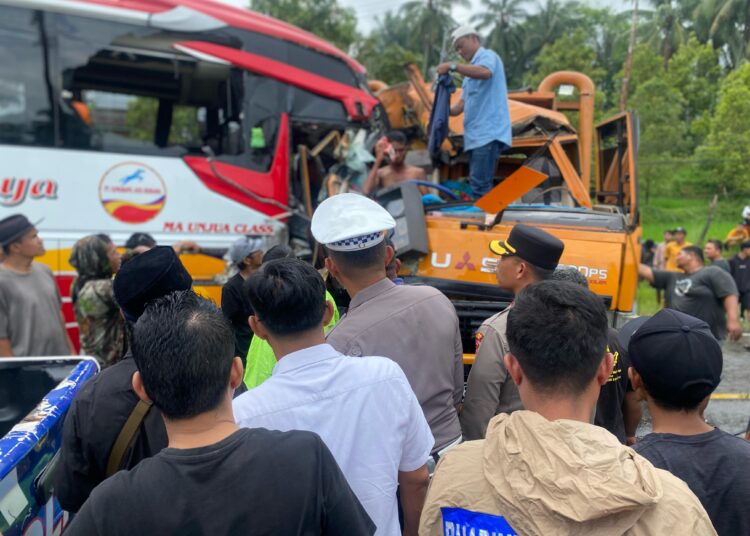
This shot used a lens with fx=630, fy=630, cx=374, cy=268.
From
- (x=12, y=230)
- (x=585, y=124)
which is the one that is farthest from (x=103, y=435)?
(x=585, y=124)

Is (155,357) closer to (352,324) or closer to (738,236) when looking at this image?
(352,324)

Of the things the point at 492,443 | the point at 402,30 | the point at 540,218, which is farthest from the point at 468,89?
the point at 402,30

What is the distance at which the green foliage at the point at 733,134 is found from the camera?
22.0 meters

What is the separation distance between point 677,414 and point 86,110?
19.3ft

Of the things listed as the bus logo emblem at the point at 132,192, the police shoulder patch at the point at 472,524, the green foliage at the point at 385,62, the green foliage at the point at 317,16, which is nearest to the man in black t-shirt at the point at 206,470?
the police shoulder patch at the point at 472,524

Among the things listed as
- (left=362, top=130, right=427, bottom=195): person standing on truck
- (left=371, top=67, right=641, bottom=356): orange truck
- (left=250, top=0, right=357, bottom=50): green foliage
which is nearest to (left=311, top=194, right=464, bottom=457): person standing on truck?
(left=371, top=67, right=641, bottom=356): orange truck

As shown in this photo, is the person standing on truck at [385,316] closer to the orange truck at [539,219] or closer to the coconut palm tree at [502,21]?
the orange truck at [539,219]

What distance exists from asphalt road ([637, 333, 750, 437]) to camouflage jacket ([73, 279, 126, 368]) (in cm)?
369

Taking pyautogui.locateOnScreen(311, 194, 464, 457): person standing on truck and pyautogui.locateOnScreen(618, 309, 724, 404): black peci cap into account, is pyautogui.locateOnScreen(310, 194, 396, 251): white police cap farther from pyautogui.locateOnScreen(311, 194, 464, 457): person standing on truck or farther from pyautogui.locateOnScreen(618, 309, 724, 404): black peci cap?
pyautogui.locateOnScreen(618, 309, 724, 404): black peci cap

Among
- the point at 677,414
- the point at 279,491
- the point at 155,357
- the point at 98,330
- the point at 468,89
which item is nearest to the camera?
the point at 279,491

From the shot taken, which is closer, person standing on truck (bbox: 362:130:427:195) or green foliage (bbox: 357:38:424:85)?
person standing on truck (bbox: 362:130:427:195)

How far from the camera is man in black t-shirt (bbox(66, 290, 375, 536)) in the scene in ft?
4.00

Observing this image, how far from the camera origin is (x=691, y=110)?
30781mm

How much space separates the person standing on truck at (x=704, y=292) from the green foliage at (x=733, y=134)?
17805mm
